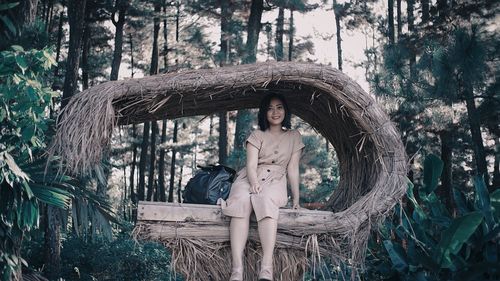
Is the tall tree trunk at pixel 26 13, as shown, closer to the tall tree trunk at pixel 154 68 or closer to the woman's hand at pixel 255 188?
the woman's hand at pixel 255 188

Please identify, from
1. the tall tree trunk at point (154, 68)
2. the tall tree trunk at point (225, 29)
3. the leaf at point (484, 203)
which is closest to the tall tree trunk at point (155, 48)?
the tall tree trunk at point (154, 68)

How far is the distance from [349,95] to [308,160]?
42.2 feet

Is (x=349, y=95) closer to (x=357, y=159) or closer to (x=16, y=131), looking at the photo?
(x=357, y=159)

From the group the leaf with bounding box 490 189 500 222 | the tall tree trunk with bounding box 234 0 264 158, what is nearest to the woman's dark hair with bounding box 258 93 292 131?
the leaf with bounding box 490 189 500 222

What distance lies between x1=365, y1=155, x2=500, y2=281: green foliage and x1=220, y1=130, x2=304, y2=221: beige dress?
38.2 inches

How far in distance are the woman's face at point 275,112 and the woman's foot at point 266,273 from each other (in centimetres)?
143

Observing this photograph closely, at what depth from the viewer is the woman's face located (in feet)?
17.2

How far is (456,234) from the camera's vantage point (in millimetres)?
4355

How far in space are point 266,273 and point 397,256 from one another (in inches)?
48.9

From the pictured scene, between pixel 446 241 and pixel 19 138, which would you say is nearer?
pixel 446 241

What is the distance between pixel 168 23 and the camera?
20328mm

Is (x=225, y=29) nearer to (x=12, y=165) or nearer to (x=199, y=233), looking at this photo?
(x=12, y=165)

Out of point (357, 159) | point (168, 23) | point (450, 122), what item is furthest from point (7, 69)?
point (168, 23)

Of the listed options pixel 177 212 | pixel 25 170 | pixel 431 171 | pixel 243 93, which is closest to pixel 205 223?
pixel 177 212
